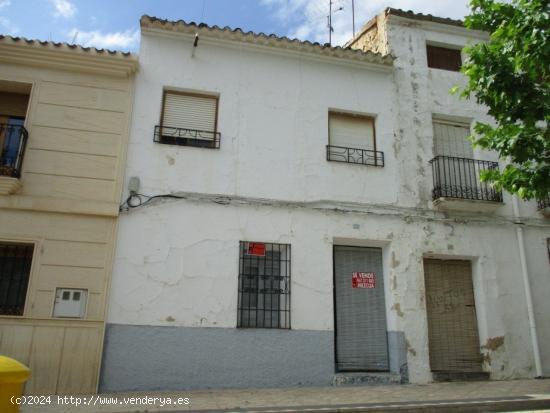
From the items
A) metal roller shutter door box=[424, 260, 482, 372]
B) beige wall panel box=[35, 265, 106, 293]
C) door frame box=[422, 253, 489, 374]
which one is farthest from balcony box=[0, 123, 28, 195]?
metal roller shutter door box=[424, 260, 482, 372]

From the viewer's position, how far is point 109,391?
6809 millimetres

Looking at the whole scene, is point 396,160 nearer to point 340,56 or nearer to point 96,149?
point 340,56

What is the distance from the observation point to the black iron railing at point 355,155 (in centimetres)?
877

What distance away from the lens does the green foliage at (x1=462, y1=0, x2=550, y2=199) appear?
20.5 ft

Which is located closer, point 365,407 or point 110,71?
point 365,407

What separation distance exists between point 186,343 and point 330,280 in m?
2.53

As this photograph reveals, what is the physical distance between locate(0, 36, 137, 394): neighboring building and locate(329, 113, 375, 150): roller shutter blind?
3648 mm

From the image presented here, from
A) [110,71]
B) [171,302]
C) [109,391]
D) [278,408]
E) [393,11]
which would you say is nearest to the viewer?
[278,408]

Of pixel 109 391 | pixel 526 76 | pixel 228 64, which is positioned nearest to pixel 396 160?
pixel 526 76

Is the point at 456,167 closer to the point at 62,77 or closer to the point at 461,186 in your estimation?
the point at 461,186

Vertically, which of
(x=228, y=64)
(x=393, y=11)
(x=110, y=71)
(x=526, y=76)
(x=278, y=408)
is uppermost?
(x=393, y=11)

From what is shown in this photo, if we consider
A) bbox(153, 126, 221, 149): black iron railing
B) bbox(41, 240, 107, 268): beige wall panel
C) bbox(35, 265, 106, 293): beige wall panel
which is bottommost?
bbox(35, 265, 106, 293): beige wall panel

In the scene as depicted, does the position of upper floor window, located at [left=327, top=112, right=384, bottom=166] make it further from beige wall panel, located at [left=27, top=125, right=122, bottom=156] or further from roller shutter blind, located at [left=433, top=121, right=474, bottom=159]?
beige wall panel, located at [left=27, top=125, right=122, bottom=156]

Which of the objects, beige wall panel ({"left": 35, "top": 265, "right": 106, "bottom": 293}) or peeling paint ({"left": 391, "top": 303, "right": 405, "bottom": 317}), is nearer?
beige wall panel ({"left": 35, "top": 265, "right": 106, "bottom": 293})
